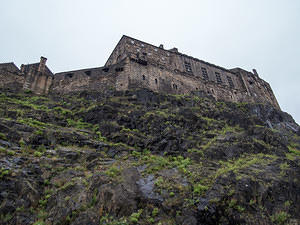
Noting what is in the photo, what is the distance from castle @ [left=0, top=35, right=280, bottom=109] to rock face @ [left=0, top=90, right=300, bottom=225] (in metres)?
4.65

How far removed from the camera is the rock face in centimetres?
980

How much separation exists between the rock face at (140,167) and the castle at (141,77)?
15.3 ft

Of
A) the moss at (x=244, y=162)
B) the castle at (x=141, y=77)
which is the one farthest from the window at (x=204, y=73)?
the moss at (x=244, y=162)

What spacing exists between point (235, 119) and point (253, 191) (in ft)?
38.3

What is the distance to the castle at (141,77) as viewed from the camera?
86.6 feet

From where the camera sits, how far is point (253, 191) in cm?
1057

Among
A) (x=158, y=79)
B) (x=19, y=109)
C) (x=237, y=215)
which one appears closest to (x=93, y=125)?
(x=19, y=109)

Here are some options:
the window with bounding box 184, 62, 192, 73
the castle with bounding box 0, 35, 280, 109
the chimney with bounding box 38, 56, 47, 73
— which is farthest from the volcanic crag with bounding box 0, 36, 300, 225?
the window with bounding box 184, 62, 192, 73

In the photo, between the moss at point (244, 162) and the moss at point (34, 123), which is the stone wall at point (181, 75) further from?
the moss at point (244, 162)

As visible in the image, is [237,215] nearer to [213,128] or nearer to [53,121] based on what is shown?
[213,128]

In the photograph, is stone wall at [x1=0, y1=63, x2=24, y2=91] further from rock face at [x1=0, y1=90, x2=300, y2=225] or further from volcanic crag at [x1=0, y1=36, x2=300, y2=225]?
rock face at [x1=0, y1=90, x2=300, y2=225]

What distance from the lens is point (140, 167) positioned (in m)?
13.5

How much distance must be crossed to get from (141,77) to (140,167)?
48.7ft

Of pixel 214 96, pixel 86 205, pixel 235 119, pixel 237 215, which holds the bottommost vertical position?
pixel 237 215
